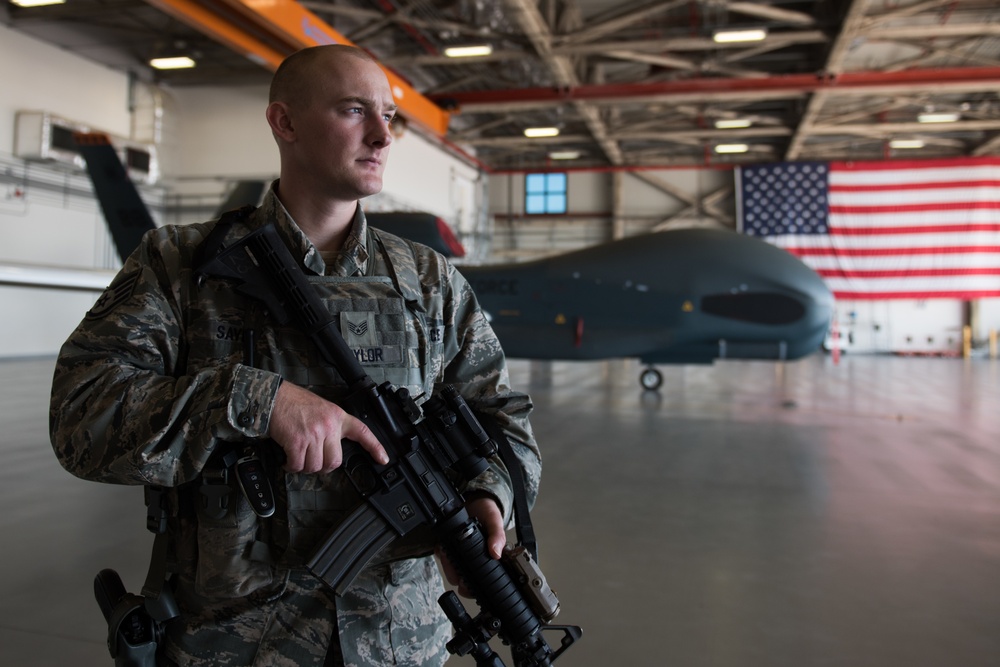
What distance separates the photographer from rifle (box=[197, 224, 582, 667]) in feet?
3.85

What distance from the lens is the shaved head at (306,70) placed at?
1.28m

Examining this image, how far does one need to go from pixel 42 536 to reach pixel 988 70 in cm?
1693

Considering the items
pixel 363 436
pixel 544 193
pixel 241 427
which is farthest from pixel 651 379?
pixel 544 193

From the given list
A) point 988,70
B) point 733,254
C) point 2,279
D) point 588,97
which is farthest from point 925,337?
point 2,279

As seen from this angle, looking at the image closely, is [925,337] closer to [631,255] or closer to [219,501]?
[631,255]

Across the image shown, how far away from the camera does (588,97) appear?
15.2 m

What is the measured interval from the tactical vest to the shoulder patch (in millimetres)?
104

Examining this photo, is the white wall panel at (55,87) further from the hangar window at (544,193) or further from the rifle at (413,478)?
the rifle at (413,478)

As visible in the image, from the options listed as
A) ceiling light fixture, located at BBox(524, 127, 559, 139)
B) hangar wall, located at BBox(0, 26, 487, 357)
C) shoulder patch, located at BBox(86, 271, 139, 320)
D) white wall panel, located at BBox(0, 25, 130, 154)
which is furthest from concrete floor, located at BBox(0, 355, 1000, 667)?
ceiling light fixture, located at BBox(524, 127, 559, 139)

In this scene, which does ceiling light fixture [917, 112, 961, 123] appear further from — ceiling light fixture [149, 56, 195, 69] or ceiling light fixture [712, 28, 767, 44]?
ceiling light fixture [149, 56, 195, 69]

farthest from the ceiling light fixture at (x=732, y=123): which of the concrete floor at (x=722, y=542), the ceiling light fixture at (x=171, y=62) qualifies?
the concrete floor at (x=722, y=542)

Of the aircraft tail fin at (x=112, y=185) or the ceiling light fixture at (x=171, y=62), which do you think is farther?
the ceiling light fixture at (x=171, y=62)

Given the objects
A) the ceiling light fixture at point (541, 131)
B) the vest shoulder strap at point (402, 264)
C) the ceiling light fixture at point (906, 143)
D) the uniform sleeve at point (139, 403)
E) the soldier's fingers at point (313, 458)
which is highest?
the ceiling light fixture at point (906, 143)

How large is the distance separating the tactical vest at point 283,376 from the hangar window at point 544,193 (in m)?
24.2
